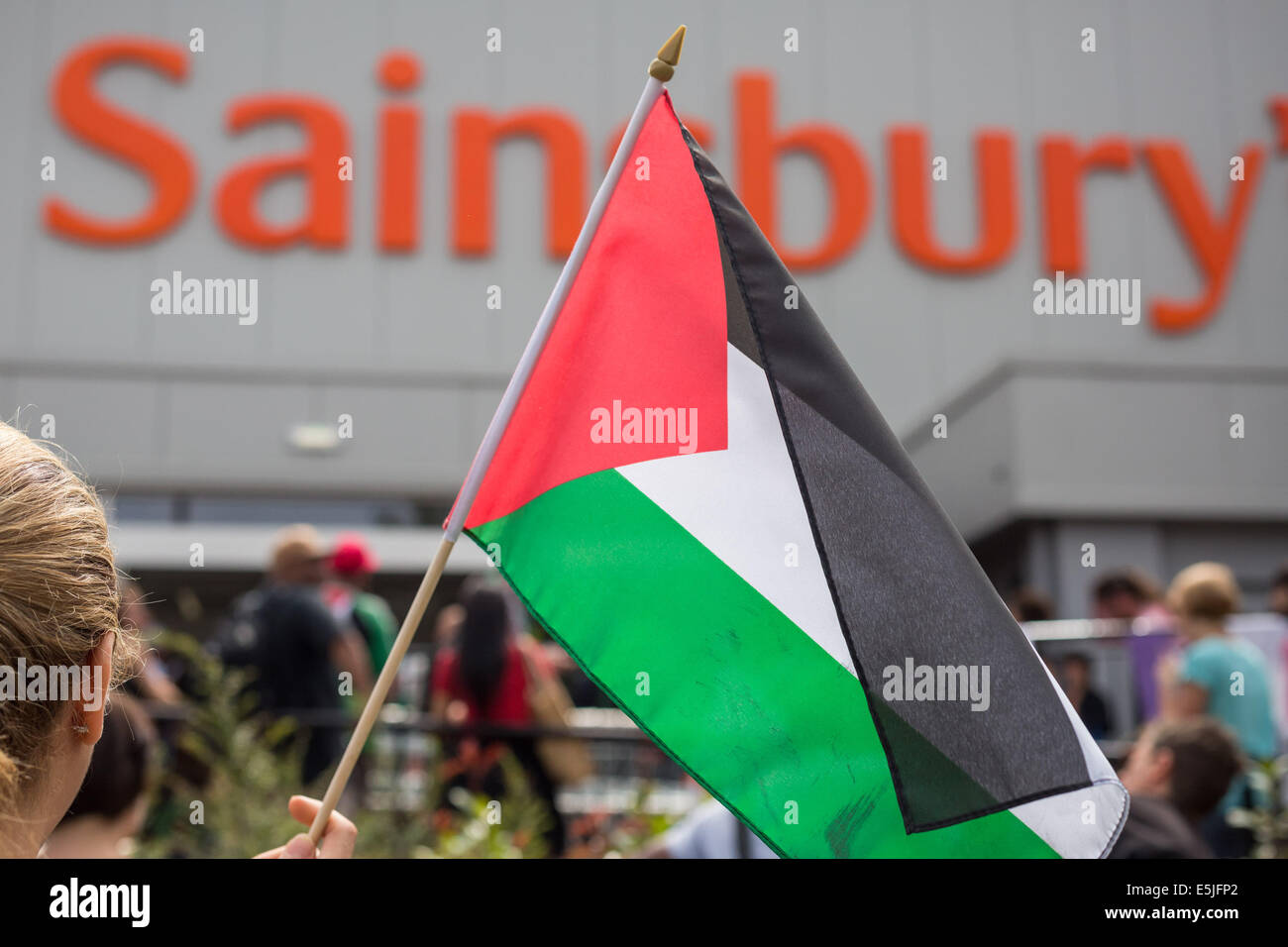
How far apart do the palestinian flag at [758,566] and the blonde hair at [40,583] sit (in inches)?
27.7

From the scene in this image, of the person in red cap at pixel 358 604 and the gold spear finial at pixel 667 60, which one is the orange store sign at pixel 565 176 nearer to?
the person in red cap at pixel 358 604

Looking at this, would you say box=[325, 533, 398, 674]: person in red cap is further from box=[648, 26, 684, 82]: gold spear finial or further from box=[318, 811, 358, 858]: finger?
box=[648, 26, 684, 82]: gold spear finial

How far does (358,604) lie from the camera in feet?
21.8

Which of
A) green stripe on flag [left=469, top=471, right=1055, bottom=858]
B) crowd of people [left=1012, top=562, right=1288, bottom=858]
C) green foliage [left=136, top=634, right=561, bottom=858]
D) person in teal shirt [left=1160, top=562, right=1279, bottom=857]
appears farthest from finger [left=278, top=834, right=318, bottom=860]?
person in teal shirt [left=1160, top=562, right=1279, bottom=857]

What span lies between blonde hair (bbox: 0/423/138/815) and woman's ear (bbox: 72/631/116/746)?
2 cm

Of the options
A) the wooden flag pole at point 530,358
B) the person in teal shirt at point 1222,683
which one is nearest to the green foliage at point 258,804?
the person in teal shirt at point 1222,683

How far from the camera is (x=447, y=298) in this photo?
16.4 metres

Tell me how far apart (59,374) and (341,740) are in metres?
9.90

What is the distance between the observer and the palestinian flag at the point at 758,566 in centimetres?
206

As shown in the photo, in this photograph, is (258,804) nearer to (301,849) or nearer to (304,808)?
(304,808)

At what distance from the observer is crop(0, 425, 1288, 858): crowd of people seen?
5.06 feet

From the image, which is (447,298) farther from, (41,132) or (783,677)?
(783,677)
